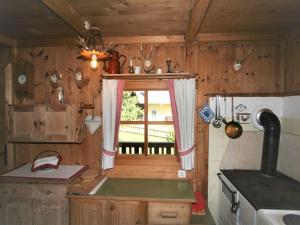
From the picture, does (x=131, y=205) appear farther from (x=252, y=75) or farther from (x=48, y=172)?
(x=252, y=75)

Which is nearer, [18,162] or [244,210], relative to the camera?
[244,210]

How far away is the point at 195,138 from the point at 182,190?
0.60 m

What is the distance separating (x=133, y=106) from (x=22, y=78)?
1.32m

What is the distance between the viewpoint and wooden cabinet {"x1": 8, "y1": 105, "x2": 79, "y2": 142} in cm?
→ 243

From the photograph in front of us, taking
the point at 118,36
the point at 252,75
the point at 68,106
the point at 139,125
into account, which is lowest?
the point at 139,125

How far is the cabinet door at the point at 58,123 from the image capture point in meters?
2.43

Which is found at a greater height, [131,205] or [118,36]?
[118,36]

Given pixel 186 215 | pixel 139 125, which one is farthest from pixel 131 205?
pixel 139 125

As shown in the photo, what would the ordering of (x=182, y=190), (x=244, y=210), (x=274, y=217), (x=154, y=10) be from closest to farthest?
(x=274, y=217)
(x=244, y=210)
(x=154, y=10)
(x=182, y=190)

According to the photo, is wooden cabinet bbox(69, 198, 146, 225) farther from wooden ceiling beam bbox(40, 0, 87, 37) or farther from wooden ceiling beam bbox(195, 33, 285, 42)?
wooden ceiling beam bbox(195, 33, 285, 42)

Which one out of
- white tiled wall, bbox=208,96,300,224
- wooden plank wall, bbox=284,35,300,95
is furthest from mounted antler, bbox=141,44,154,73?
wooden plank wall, bbox=284,35,300,95

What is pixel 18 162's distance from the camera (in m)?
2.69

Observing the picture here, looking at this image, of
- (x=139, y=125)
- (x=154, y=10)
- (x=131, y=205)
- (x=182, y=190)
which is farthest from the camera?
(x=139, y=125)

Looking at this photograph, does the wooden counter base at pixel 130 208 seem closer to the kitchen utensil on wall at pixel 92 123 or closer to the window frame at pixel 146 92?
the window frame at pixel 146 92
